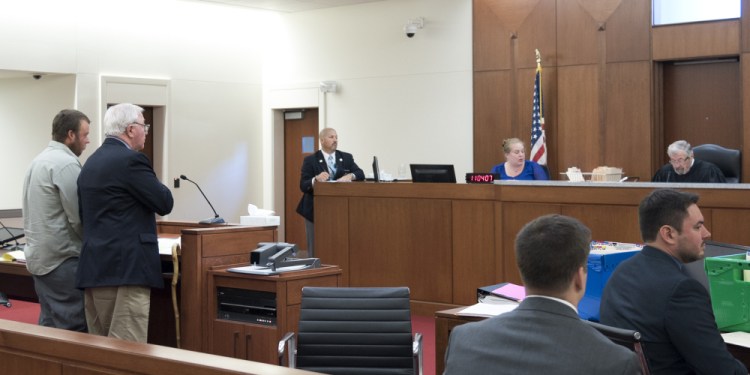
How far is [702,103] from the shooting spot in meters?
9.28

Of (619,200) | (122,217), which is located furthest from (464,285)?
(122,217)

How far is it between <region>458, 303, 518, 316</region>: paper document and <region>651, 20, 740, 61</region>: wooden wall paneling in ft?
20.3

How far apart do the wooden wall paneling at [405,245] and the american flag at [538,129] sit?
2552 millimetres

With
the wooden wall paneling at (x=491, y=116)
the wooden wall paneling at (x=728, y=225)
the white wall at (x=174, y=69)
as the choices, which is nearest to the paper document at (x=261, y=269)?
the wooden wall paneling at (x=728, y=225)

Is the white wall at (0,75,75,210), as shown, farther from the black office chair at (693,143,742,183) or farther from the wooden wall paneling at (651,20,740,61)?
the black office chair at (693,143,742,183)

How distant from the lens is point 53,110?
35.1ft

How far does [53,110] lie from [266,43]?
Result: 316 centimetres

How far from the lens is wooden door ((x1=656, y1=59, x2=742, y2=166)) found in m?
9.05

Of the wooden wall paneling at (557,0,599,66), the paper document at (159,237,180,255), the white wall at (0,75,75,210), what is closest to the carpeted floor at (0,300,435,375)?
the paper document at (159,237,180,255)

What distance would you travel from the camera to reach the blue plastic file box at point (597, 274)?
3.78 metres

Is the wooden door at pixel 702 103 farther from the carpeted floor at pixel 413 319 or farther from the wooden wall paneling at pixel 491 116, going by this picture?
the carpeted floor at pixel 413 319

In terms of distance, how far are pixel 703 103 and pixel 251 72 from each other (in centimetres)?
601

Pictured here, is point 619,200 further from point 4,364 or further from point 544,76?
point 4,364

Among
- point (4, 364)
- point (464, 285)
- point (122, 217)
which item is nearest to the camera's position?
point (4, 364)
